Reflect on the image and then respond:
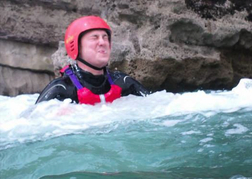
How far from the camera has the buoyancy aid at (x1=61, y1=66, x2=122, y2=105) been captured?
334 centimetres

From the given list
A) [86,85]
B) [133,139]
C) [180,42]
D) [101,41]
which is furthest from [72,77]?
[180,42]

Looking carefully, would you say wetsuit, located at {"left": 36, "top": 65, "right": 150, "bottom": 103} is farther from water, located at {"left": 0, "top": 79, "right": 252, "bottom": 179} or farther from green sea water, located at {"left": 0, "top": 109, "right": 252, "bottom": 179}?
green sea water, located at {"left": 0, "top": 109, "right": 252, "bottom": 179}

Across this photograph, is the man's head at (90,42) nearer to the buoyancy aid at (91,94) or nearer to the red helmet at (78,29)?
the red helmet at (78,29)

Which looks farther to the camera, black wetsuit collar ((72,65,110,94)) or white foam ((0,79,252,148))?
black wetsuit collar ((72,65,110,94))

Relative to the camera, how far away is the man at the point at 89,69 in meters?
3.36

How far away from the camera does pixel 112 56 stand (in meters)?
5.36

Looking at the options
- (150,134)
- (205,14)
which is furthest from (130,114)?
(205,14)

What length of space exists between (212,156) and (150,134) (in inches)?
21.7

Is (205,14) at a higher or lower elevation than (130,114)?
higher

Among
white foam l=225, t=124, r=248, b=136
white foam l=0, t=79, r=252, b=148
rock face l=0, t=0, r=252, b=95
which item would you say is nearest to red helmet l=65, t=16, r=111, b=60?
white foam l=0, t=79, r=252, b=148

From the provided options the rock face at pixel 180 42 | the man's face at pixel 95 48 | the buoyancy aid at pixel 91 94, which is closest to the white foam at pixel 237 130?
the buoyancy aid at pixel 91 94

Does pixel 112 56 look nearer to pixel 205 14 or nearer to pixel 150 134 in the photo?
pixel 205 14

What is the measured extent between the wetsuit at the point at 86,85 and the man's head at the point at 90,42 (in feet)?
0.41

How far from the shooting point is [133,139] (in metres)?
2.33
